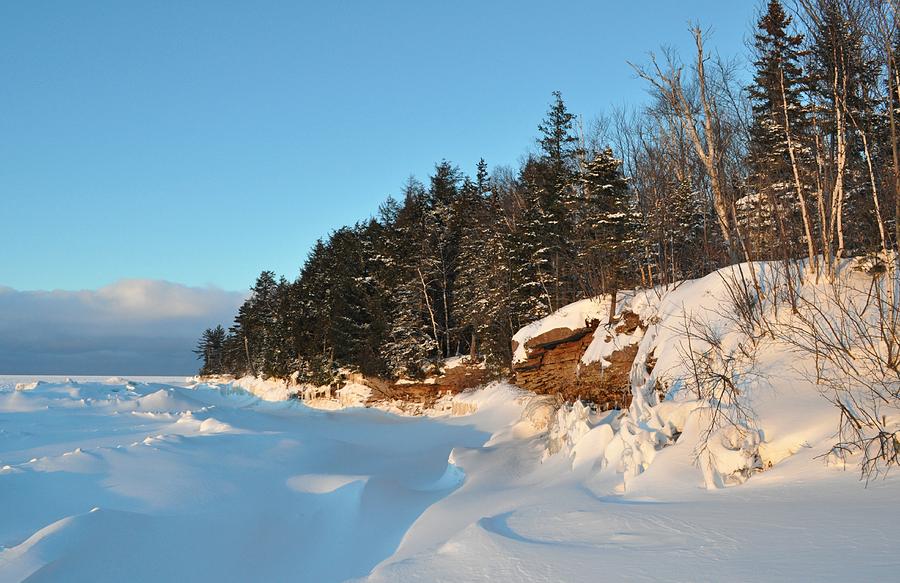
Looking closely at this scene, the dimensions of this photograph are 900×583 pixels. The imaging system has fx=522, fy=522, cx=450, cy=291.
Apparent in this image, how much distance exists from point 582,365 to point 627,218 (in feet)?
17.2

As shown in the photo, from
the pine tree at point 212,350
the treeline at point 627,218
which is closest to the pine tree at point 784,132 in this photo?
the treeline at point 627,218

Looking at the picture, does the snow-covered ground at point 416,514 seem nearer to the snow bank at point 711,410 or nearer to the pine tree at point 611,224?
the snow bank at point 711,410

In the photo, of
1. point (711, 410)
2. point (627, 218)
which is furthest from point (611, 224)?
point (711, 410)

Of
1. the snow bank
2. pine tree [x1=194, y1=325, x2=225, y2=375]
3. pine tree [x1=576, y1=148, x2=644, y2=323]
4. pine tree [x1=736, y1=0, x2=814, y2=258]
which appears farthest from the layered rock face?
pine tree [x1=194, y1=325, x2=225, y2=375]

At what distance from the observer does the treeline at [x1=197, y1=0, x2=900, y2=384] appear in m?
8.75

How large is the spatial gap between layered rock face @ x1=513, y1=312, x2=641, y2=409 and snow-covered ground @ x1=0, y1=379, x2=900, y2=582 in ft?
5.62

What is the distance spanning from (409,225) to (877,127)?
966 inches

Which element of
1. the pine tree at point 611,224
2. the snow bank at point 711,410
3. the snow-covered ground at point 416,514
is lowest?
the snow-covered ground at point 416,514

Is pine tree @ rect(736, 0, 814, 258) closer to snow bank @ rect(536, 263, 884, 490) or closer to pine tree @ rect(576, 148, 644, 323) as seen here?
snow bank @ rect(536, 263, 884, 490)

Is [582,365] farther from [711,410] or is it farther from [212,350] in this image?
[212,350]

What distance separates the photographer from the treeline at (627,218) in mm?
8750

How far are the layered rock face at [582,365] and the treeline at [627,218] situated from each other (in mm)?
1659

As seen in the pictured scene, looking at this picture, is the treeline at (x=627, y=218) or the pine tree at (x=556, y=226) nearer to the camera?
the treeline at (x=627, y=218)

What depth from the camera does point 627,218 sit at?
17.5 metres
